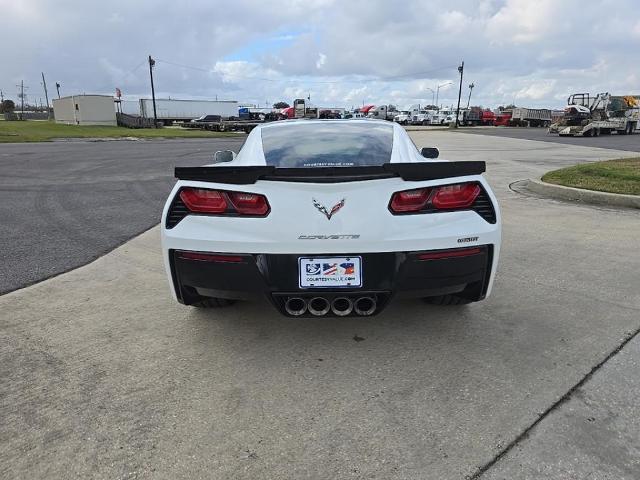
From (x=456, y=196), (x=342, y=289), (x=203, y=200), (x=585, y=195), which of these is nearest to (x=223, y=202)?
(x=203, y=200)

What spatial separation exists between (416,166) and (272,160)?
111cm

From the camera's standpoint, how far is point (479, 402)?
8.58 ft

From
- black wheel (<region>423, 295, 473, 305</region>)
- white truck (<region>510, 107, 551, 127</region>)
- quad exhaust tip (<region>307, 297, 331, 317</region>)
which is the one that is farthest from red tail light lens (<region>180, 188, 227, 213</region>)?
white truck (<region>510, 107, 551, 127</region>)

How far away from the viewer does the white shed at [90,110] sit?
52844mm

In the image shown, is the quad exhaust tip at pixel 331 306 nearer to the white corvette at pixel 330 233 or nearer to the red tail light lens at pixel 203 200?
the white corvette at pixel 330 233

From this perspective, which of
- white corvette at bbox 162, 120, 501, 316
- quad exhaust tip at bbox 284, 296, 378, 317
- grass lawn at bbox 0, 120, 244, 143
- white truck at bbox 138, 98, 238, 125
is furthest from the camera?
white truck at bbox 138, 98, 238, 125

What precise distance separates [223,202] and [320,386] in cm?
120

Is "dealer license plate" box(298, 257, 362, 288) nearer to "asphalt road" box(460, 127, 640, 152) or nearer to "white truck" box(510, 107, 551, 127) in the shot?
"asphalt road" box(460, 127, 640, 152)

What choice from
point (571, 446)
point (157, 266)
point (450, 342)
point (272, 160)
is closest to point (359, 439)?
point (571, 446)

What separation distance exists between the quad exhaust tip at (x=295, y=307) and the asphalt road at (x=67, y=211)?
279 cm

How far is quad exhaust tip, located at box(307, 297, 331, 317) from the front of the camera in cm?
292

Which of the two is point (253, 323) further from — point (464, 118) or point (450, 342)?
point (464, 118)

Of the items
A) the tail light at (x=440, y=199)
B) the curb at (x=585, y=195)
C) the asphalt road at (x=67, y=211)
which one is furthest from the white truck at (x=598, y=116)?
the tail light at (x=440, y=199)

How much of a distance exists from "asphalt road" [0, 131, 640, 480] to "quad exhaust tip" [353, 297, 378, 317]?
0.34 m
